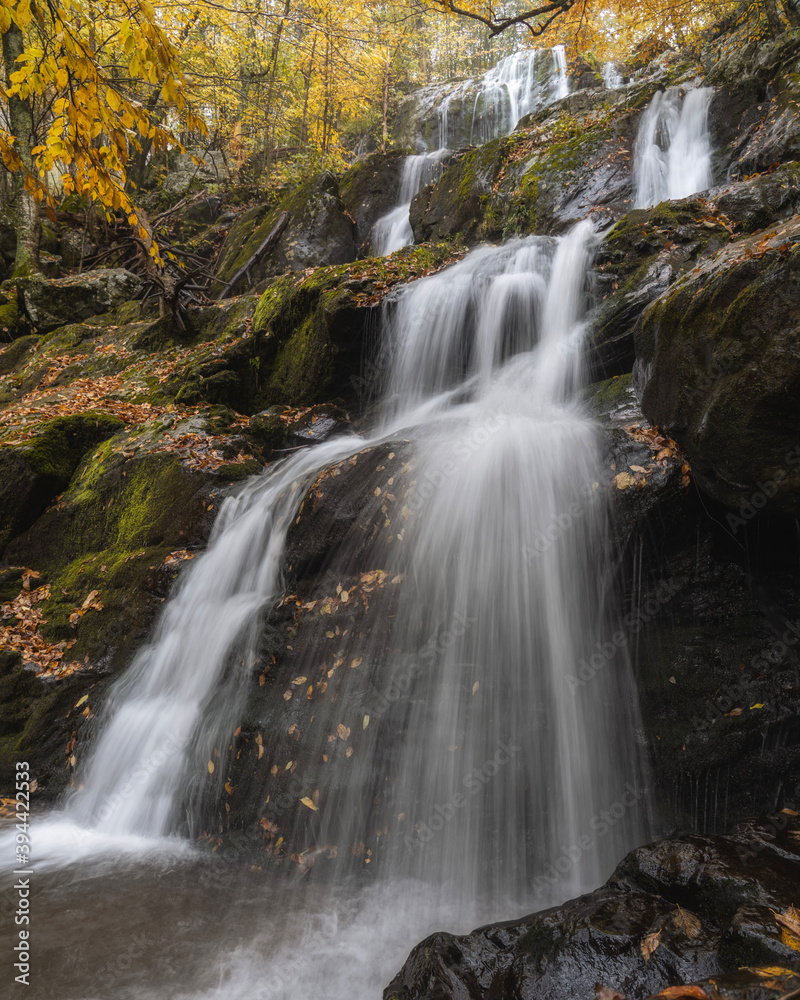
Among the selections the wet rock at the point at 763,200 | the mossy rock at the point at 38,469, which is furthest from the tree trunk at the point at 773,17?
the mossy rock at the point at 38,469

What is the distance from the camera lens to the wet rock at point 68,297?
12.2 metres

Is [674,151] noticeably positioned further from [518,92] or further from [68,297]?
[518,92]

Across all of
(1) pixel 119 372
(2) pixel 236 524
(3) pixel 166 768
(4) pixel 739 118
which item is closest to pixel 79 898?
(3) pixel 166 768

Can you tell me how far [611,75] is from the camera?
17.4m

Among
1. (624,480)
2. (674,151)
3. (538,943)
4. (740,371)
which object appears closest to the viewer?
(538,943)

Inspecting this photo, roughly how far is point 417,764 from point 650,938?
171 centimetres

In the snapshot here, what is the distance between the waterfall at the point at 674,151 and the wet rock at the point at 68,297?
11.6 metres

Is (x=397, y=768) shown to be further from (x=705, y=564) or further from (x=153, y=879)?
(x=705, y=564)

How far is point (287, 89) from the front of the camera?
57.1 feet

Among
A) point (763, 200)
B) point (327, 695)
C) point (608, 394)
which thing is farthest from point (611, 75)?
point (327, 695)

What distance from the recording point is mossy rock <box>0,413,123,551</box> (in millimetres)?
6445

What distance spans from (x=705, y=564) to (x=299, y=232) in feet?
40.9

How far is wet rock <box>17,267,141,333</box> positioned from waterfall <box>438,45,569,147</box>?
1351 centimetres

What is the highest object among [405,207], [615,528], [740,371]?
[405,207]
